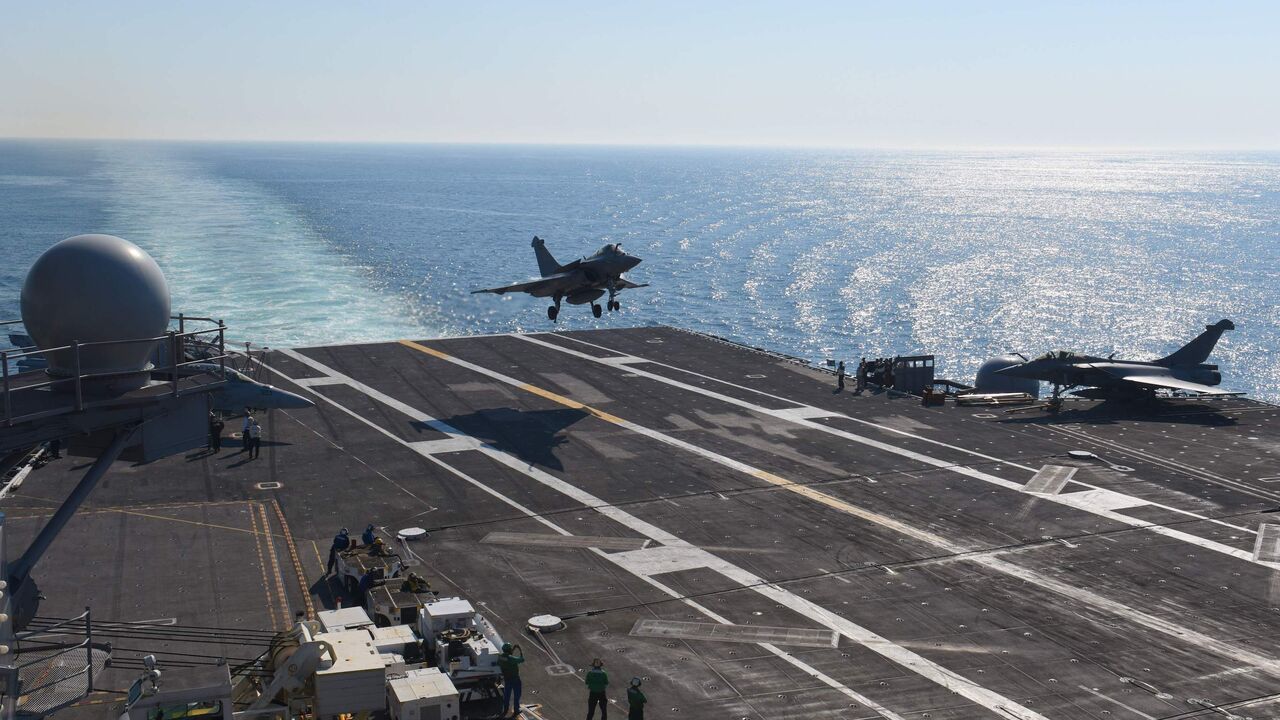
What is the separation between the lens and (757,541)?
34125mm

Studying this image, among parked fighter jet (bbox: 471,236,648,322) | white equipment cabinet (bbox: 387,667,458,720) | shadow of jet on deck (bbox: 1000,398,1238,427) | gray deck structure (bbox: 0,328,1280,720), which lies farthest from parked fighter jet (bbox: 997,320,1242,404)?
white equipment cabinet (bbox: 387,667,458,720)

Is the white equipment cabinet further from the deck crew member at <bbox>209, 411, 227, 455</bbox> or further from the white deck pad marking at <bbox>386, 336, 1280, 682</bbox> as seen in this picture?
the deck crew member at <bbox>209, 411, 227, 455</bbox>

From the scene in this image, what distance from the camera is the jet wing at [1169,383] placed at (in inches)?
2132

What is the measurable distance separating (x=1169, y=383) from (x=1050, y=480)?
17.6 meters

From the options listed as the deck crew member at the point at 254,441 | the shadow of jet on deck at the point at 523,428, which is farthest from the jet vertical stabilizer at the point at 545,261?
the deck crew member at the point at 254,441

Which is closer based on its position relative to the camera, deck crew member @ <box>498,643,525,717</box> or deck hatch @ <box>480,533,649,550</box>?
deck crew member @ <box>498,643,525,717</box>

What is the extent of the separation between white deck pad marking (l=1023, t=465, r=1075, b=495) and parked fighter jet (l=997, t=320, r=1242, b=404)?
1258cm

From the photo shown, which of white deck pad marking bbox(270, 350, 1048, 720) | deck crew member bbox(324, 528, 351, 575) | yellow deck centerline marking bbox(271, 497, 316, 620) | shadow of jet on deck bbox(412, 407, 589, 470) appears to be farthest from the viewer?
shadow of jet on deck bbox(412, 407, 589, 470)

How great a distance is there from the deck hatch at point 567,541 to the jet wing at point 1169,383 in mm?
32689

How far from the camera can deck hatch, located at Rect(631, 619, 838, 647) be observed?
1056 inches

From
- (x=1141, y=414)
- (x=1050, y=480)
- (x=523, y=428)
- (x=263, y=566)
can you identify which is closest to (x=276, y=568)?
(x=263, y=566)

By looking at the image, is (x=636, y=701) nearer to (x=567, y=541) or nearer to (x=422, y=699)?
(x=422, y=699)

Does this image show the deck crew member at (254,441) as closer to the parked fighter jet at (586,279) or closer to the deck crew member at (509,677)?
the parked fighter jet at (586,279)

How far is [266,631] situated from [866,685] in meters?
14.4
